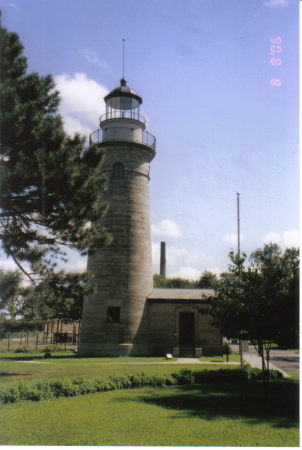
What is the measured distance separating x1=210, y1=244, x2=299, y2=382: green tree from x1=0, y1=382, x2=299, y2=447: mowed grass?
5.45 feet

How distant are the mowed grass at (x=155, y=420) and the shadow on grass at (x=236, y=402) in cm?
3

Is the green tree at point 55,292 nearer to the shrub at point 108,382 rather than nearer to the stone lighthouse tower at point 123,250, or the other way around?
the shrub at point 108,382

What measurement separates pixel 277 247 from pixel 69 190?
3741 cm

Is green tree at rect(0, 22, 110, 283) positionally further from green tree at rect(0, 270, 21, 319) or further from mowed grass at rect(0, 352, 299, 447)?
mowed grass at rect(0, 352, 299, 447)

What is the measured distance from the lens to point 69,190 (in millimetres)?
13758

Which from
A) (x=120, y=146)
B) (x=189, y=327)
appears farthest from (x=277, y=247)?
(x=120, y=146)

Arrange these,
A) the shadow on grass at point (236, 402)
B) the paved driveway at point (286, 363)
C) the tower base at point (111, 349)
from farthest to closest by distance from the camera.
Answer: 1. the tower base at point (111, 349)
2. the paved driveway at point (286, 363)
3. the shadow on grass at point (236, 402)

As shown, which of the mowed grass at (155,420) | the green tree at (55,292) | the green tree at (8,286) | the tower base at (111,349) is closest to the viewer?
the mowed grass at (155,420)

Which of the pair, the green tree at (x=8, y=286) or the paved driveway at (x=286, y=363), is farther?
the paved driveway at (x=286, y=363)

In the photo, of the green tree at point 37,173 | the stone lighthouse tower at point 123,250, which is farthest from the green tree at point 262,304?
the stone lighthouse tower at point 123,250

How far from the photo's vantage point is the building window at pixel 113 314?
26.5 m

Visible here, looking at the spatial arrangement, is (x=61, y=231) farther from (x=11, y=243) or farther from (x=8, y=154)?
(x=8, y=154)

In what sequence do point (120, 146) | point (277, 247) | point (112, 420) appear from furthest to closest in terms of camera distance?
point (277, 247) → point (120, 146) → point (112, 420)

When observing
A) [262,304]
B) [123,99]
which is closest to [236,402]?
[262,304]
